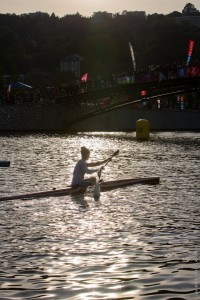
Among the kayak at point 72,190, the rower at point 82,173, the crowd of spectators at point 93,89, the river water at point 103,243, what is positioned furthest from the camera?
the crowd of spectators at point 93,89

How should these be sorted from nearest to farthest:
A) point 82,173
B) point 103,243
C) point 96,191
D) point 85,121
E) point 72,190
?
1. point 103,243
2. point 96,191
3. point 82,173
4. point 72,190
5. point 85,121

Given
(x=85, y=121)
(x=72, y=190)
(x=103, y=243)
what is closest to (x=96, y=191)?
(x=72, y=190)

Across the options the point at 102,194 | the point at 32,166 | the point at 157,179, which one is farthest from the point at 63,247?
the point at 32,166

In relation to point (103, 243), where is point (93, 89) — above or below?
above

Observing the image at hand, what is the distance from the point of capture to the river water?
1639cm

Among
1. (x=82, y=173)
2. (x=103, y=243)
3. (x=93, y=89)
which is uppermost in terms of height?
(x=93, y=89)

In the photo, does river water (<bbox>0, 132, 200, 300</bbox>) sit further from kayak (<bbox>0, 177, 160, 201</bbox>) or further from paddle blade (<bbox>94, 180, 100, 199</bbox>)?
paddle blade (<bbox>94, 180, 100, 199</bbox>)

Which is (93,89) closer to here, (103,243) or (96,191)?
(96,191)

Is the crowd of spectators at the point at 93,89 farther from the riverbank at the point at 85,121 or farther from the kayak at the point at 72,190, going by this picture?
the kayak at the point at 72,190

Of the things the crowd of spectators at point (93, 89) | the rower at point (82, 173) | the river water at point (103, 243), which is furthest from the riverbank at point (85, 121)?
the rower at point (82, 173)

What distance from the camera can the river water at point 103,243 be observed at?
1639 centimetres

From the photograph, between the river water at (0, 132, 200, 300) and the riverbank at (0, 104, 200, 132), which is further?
the riverbank at (0, 104, 200, 132)

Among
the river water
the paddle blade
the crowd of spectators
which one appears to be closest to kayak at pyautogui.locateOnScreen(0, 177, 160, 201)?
the river water

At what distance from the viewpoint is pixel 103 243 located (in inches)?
813
